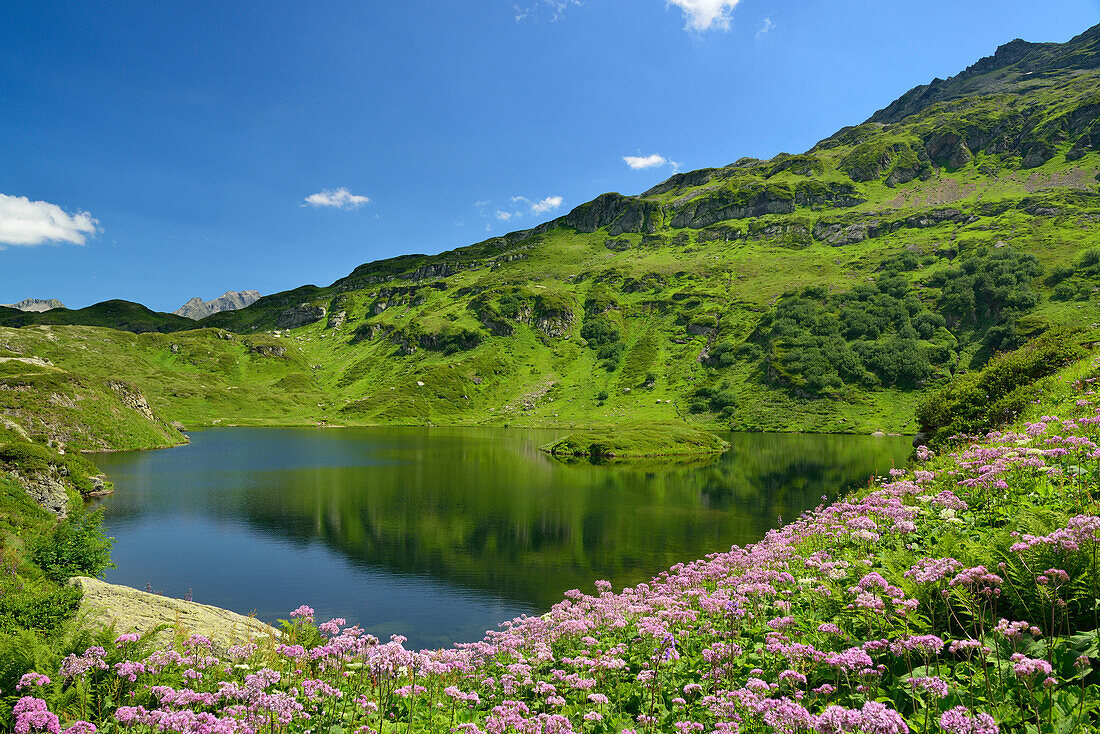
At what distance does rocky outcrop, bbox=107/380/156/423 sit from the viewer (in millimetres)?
101125

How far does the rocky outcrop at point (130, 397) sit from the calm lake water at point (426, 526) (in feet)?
78.6

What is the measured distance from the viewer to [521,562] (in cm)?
3306

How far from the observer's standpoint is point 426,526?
138ft

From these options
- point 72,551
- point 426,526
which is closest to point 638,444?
point 426,526

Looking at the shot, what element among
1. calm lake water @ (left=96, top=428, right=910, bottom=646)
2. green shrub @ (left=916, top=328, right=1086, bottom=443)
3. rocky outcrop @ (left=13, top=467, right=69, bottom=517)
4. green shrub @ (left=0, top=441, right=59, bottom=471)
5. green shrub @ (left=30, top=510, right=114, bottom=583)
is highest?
green shrub @ (left=916, top=328, right=1086, bottom=443)

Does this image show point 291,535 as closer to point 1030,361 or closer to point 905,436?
point 1030,361

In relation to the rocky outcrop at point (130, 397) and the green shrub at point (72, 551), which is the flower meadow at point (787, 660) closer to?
the green shrub at point (72, 551)

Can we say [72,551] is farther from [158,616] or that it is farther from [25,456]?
[25,456]

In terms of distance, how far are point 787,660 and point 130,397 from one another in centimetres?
13576

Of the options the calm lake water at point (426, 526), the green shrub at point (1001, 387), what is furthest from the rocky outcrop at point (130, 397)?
the green shrub at point (1001, 387)

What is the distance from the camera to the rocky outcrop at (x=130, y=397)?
101 meters

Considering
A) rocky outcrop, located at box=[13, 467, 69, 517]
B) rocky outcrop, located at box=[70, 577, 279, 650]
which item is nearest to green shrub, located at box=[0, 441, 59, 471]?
rocky outcrop, located at box=[13, 467, 69, 517]

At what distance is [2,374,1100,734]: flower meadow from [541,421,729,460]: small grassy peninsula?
79223 mm

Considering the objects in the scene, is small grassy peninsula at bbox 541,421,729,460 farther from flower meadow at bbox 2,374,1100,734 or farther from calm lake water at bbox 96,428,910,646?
flower meadow at bbox 2,374,1100,734
